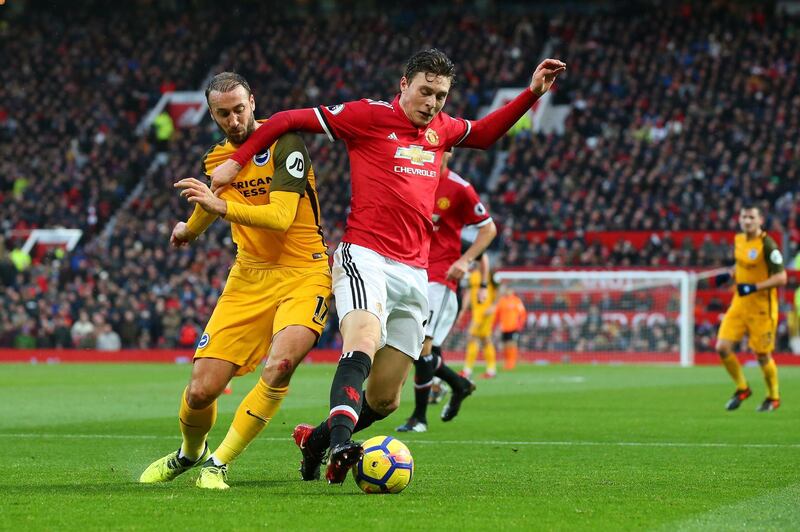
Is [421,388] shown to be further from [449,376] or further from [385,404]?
[385,404]

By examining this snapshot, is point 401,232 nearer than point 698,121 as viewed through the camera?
Yes

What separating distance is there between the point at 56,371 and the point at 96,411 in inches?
445

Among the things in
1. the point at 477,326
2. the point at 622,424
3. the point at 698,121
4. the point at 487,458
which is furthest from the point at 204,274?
the point at 487,458

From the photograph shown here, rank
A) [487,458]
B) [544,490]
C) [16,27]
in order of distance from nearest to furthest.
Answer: [544,490]
[487,458]
[16,27]

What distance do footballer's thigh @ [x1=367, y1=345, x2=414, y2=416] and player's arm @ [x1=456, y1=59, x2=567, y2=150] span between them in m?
1.36

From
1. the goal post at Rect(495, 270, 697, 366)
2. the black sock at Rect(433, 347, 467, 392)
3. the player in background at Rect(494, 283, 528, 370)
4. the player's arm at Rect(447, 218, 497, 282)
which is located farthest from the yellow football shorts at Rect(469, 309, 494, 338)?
the player's arm at Rect(447, 218, 497, 282)

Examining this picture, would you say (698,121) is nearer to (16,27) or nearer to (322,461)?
(16,27)

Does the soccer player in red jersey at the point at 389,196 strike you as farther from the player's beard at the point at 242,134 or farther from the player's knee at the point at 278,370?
the player's knee at the point at 278,370

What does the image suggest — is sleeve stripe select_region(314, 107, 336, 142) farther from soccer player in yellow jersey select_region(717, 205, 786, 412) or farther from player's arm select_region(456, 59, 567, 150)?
soccer player in yellow jersey select_region(717, 205, 786, 412)

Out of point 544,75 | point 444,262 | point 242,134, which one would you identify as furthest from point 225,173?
point 444,262

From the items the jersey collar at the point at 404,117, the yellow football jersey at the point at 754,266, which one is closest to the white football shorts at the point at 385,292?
the jersey collar at the point at 404,117

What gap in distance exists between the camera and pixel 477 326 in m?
24.1

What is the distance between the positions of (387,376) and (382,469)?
81 cm

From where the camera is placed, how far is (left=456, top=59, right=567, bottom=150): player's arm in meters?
7.50
